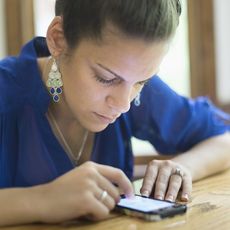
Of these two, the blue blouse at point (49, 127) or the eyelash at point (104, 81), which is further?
the blue blouse at point (49, 127)

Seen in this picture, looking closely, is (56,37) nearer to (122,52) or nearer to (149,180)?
(122,52)

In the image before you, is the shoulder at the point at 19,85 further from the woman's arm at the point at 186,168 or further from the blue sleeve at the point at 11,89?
the woman's arm at the point at 186,168

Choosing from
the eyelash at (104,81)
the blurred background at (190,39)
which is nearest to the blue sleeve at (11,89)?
the eyelash at (104,81)

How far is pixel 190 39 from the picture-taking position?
1987 mm

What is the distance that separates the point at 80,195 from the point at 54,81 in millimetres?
342

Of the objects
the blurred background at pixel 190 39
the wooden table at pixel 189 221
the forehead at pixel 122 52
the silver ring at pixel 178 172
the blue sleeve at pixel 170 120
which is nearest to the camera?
the wooden table at pixel 189 221

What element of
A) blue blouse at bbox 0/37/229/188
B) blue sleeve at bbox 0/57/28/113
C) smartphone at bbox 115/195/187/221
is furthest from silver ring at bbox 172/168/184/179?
blue sleeve at bbox 0/57/28/113

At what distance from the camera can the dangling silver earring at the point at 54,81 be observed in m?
1.03

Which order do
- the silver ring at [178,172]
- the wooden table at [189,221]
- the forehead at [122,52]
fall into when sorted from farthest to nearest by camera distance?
1. the silver ring at [178,172]
2. the forehead at [122,52]
3. the wooden table at [189,221]

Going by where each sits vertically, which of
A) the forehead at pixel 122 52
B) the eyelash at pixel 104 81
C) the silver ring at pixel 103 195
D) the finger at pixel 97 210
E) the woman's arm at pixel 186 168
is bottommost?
the woman's arm at pixel 186 168

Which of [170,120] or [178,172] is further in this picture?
[170,120]

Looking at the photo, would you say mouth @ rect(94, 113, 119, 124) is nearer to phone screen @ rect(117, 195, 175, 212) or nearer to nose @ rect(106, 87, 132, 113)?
nose @ rect(106, 87, 132, 113)

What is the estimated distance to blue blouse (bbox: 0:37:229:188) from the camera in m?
1.01

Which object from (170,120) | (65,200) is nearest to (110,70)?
(65,200)
